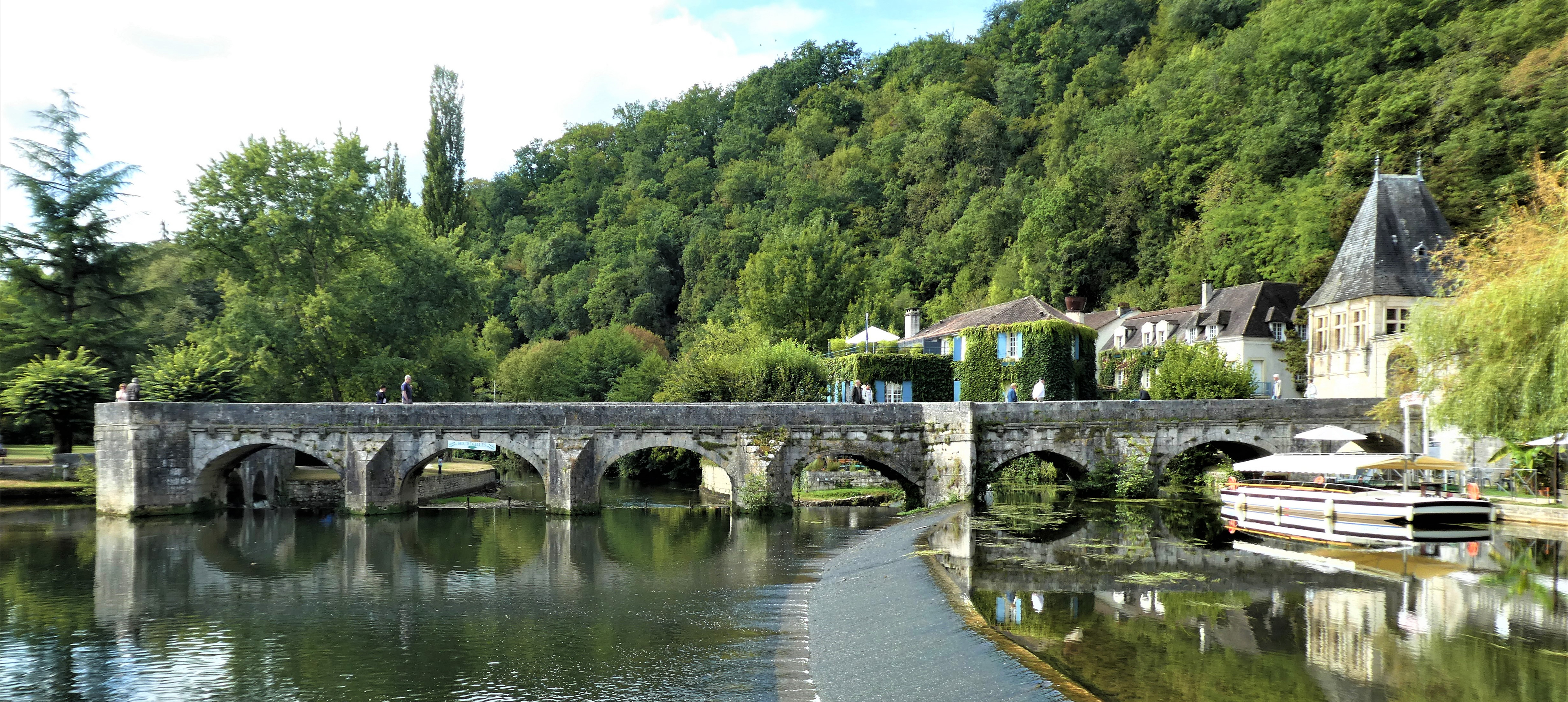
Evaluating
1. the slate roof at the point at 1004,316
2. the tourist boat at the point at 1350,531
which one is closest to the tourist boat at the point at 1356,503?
the tourist boat at the point at 1350,531

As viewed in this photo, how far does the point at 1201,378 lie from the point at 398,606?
28.1m

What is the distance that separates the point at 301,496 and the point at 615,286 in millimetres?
42348

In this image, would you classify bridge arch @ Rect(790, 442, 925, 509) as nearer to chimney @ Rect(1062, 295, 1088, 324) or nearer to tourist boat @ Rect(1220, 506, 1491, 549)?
tourist boat @ Rect(1220, 506, 1491, 549)

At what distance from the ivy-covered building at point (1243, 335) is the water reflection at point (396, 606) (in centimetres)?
2336

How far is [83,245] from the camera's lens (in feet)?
125

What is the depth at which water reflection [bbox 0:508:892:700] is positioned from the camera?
1381cm

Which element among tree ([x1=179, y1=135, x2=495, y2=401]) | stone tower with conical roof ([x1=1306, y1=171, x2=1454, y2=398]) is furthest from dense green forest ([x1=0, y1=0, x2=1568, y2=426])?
stone tower with conical roof ([x1=1306, y1=171, x2=1454, y2=398])

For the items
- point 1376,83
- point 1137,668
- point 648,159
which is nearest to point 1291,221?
point 1376,83

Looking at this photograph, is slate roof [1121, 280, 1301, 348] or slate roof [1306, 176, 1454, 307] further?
slate roof [1121, 280, 1301, 348]

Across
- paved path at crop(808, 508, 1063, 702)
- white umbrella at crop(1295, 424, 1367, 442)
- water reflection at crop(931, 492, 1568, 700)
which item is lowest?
water reflection at crop(931, 492, 1568, 700)

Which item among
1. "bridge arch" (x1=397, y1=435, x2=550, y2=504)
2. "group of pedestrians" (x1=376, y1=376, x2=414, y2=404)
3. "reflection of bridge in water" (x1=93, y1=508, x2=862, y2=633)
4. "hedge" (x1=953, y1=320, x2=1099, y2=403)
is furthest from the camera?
"hedge" (x1=953, y1=320, x2=1099, y2=403)

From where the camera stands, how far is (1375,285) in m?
34.9

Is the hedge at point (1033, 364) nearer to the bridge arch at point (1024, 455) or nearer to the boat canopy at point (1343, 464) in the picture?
the bridge arch at point (1024, 455)

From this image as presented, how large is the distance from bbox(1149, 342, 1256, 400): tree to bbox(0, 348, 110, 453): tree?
36.4 meters
